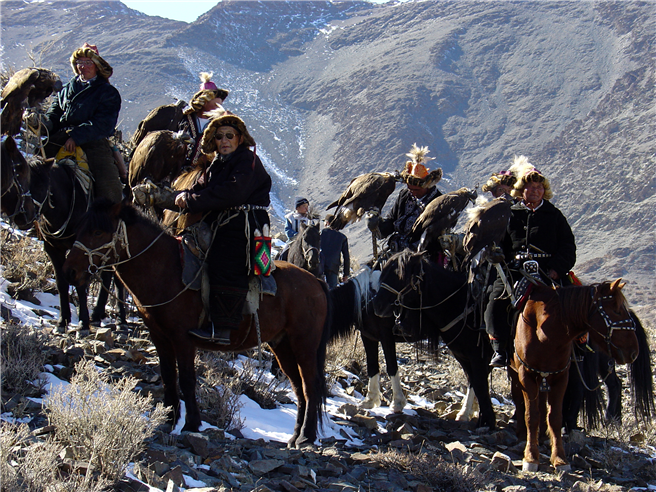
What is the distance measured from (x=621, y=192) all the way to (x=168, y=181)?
57727mm

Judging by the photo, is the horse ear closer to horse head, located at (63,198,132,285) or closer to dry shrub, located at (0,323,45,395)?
horse head, located at (63,198,132,285)

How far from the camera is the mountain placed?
6116cm

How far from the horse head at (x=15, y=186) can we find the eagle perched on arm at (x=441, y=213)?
177 inches

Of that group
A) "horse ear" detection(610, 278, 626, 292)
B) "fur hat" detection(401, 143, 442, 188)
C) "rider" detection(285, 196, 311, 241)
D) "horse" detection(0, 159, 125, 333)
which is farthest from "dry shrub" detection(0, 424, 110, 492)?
"rider" detection(285, 196, 311, 241)

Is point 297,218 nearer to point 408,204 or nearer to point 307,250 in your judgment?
point 307,250

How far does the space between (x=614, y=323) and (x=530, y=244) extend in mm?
1472

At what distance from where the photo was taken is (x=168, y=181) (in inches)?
288

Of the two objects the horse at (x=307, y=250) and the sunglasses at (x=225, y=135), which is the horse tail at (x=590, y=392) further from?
the sunglasses at (x=225, y=135)

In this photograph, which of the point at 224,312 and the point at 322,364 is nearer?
the point at 224,312

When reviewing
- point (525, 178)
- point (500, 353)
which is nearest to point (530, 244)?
point (525, 178)

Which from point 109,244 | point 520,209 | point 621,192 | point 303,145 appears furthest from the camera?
point 303,145

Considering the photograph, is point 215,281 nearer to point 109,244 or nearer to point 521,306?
point 109,244

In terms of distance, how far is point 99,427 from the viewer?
4.14 metres

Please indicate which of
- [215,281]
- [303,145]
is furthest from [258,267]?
[303,145]
